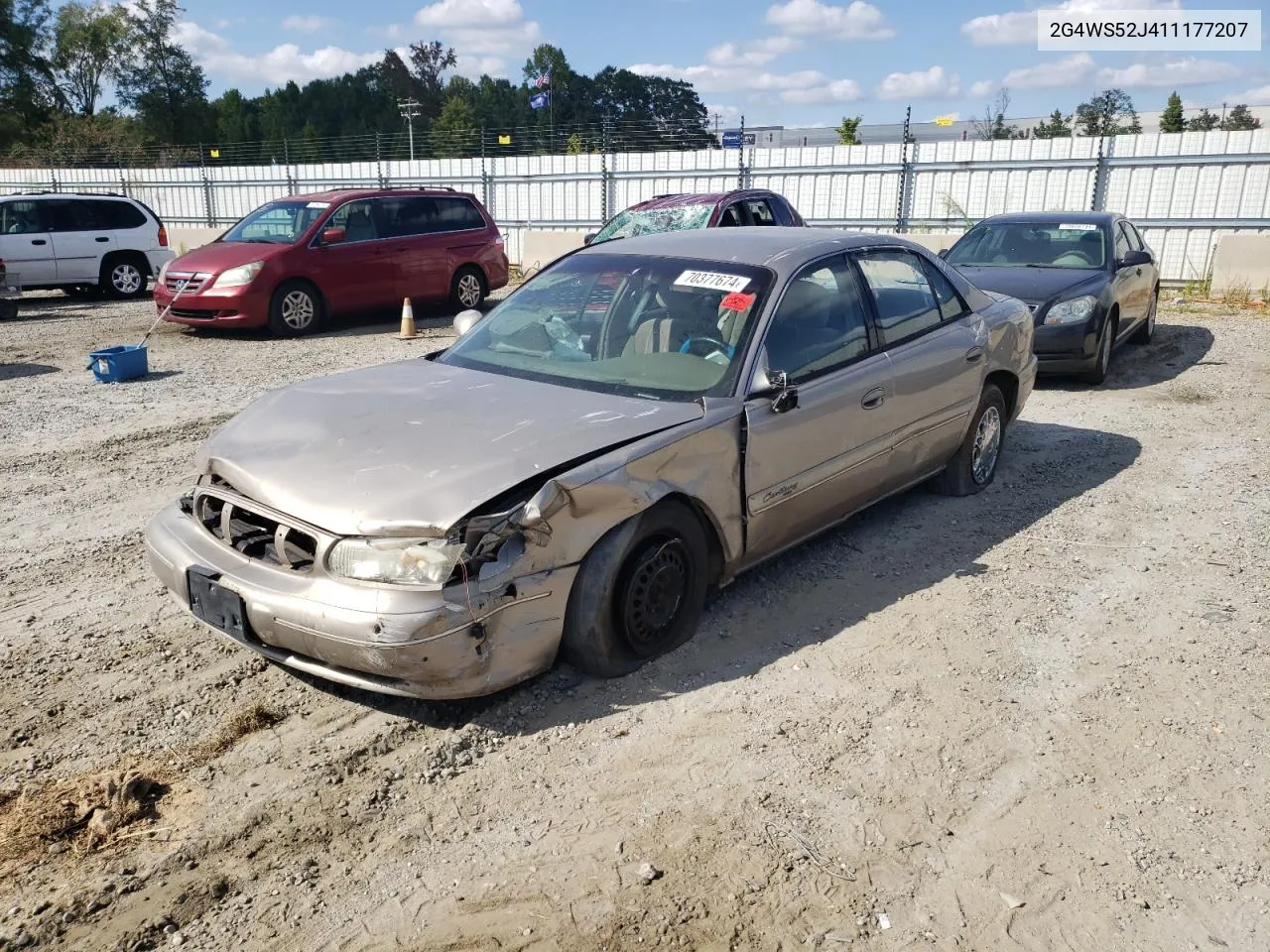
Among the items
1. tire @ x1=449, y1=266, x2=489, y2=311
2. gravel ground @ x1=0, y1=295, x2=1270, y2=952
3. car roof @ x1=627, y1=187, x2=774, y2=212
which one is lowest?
gravel ground @ x1=0, y1=295, x2=1270, y2=952

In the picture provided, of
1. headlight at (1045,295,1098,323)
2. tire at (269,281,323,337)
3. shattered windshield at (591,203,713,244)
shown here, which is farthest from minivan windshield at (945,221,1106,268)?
tire at (269,281,323,337)

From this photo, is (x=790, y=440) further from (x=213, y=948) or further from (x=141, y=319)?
(x=141, y=319)

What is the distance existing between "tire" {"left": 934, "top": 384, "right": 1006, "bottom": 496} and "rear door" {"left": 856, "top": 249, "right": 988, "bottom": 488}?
15cm

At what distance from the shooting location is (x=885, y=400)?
195 inches

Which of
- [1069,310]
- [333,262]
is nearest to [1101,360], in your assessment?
[1069,310]

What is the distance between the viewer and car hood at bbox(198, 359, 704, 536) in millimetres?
3336

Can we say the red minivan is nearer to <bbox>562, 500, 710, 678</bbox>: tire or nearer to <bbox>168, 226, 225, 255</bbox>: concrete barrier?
<bbox>562, 500, 710, 678</bbox>: tire

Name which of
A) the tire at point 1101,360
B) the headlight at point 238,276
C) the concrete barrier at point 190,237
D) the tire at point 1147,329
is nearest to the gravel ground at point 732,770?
the tire at point 1101,360

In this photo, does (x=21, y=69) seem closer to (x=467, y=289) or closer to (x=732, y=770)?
(x=467, y=289)

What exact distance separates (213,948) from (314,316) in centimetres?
1104

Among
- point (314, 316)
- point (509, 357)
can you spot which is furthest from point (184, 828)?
point (314, 316)

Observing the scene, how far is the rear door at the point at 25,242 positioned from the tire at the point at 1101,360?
14.9 metres

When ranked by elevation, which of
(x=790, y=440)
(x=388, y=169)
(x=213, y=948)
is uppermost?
(x=388, y=169)

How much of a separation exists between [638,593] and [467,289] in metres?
11.3
